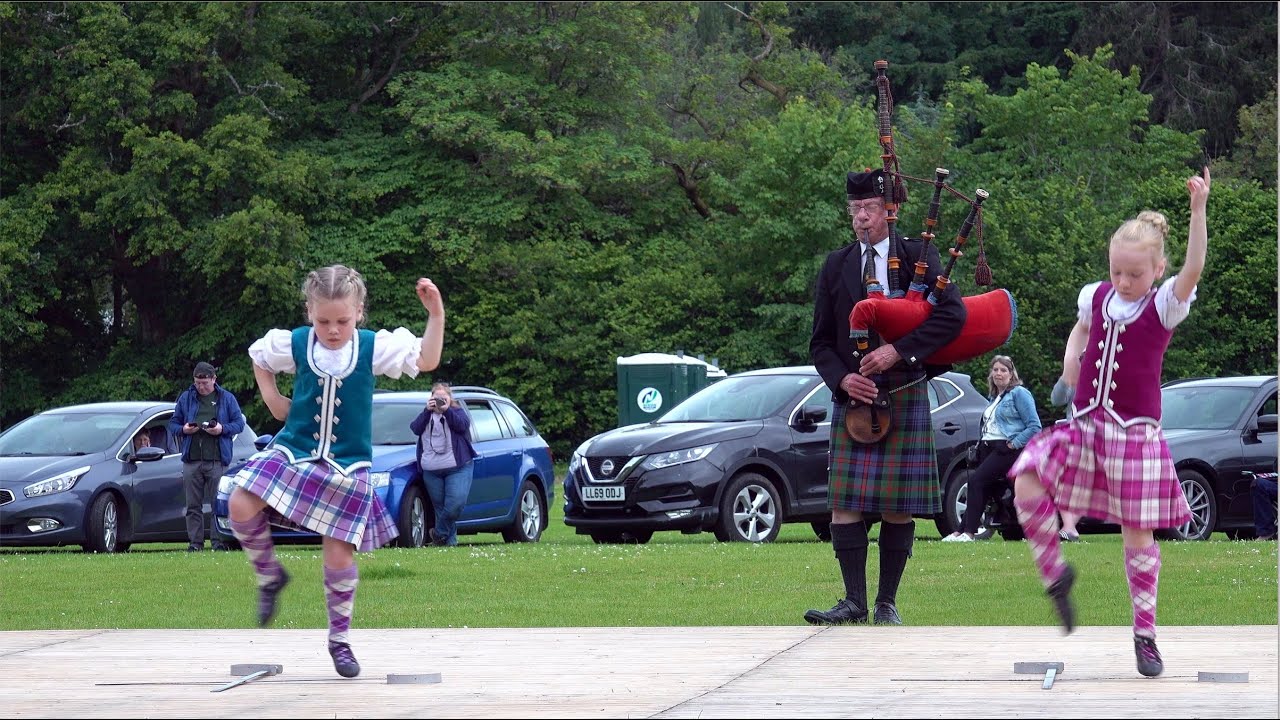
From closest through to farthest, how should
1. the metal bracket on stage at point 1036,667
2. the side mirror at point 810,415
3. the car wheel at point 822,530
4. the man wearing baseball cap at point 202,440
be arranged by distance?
the metal bracket on stage at point 1036,667 < the side mirror at point 810,415 < the man wearing baseball cap at point 202,440 < the car wheel at point 822,530

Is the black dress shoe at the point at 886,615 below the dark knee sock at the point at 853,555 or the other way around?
below

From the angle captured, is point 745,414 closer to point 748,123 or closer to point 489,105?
point 489,105

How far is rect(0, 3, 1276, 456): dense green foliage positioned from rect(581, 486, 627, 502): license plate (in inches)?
1038

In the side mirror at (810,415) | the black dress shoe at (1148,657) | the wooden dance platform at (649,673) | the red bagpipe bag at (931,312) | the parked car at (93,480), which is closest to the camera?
the wooden dance platform at (649,673)

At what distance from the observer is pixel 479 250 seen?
47562mm

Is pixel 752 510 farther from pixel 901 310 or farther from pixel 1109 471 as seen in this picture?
pixel 1109 471

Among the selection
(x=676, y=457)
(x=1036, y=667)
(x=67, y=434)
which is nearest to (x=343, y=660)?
(x=1036, y=667)

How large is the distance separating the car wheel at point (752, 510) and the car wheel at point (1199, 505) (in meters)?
3.89

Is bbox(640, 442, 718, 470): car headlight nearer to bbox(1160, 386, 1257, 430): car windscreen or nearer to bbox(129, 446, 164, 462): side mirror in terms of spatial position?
bbox(1160, 386, 1257, 430): car windscreen

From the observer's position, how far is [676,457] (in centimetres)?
1780

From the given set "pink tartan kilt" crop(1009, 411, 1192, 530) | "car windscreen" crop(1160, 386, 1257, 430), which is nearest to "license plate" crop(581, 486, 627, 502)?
"car windscreen" crop(1160, 386, 1257, 430)

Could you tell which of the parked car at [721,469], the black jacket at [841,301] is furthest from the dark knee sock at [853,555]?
the parked car at [721,469]

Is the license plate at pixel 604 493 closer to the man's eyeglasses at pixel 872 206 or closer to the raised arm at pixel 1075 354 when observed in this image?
the man's eyeglasses at pixel 872 206

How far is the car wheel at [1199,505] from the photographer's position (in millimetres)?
18281
